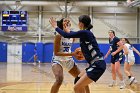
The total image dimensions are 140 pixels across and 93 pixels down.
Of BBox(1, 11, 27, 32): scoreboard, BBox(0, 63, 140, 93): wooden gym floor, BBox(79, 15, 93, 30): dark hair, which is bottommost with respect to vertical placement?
BBox(0, 63, 140, 93): wooden gym floor

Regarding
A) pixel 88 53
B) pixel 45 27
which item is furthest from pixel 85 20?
pixel 45 27

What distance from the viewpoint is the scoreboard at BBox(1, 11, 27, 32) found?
28297 millimetres

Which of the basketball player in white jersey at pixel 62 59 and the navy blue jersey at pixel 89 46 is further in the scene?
the basketball player in white jersey at pixel 62 59

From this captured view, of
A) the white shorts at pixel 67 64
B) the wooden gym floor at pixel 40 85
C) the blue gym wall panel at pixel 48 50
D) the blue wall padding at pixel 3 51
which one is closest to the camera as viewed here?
the white shorts at pixel 67 64

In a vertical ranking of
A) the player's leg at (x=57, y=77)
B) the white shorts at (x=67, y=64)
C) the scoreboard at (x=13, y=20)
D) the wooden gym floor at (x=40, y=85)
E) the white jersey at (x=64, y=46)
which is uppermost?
the scoreboard at (x=13, y=20)

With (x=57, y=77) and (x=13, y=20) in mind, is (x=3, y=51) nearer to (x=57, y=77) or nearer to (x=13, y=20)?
(x=13, y=20)

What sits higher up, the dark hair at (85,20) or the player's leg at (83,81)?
the dark hair at (85,20)

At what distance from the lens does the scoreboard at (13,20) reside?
92.8 ft

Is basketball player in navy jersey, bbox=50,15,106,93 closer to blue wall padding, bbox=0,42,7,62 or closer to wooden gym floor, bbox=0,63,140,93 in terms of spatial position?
wooden gym floor, bbox=0,63,140,93

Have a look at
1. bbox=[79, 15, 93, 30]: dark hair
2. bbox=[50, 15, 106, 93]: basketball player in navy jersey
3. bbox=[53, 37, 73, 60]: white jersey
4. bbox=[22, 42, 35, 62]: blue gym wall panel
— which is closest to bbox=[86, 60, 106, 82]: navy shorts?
bbox=[50, 15, 106, 93]: basketball player in navy jersey

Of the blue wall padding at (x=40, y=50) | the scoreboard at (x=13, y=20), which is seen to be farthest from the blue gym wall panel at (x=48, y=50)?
the scoreboard at (x=13, y=20)

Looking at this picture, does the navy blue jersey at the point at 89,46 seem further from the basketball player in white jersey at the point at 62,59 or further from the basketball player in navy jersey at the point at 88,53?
the basketball player in white jersey at the point at 62,59

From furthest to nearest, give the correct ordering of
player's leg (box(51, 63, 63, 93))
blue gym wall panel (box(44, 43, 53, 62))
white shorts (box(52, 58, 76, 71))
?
1. blue gym wall panel (box(44, 43, 53, 62))
2. white shorts (box(52, 58, 76, 71))
3. player's leg (box(51, 63, 63, 93))

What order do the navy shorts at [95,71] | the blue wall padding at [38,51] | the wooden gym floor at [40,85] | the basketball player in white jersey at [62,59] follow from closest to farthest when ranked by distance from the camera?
the navy shorts at [95,71] < the basketball player in white jersey at [62,59] < the wooden gym floor at [40,85] < the blue wall padding at [38,51]
